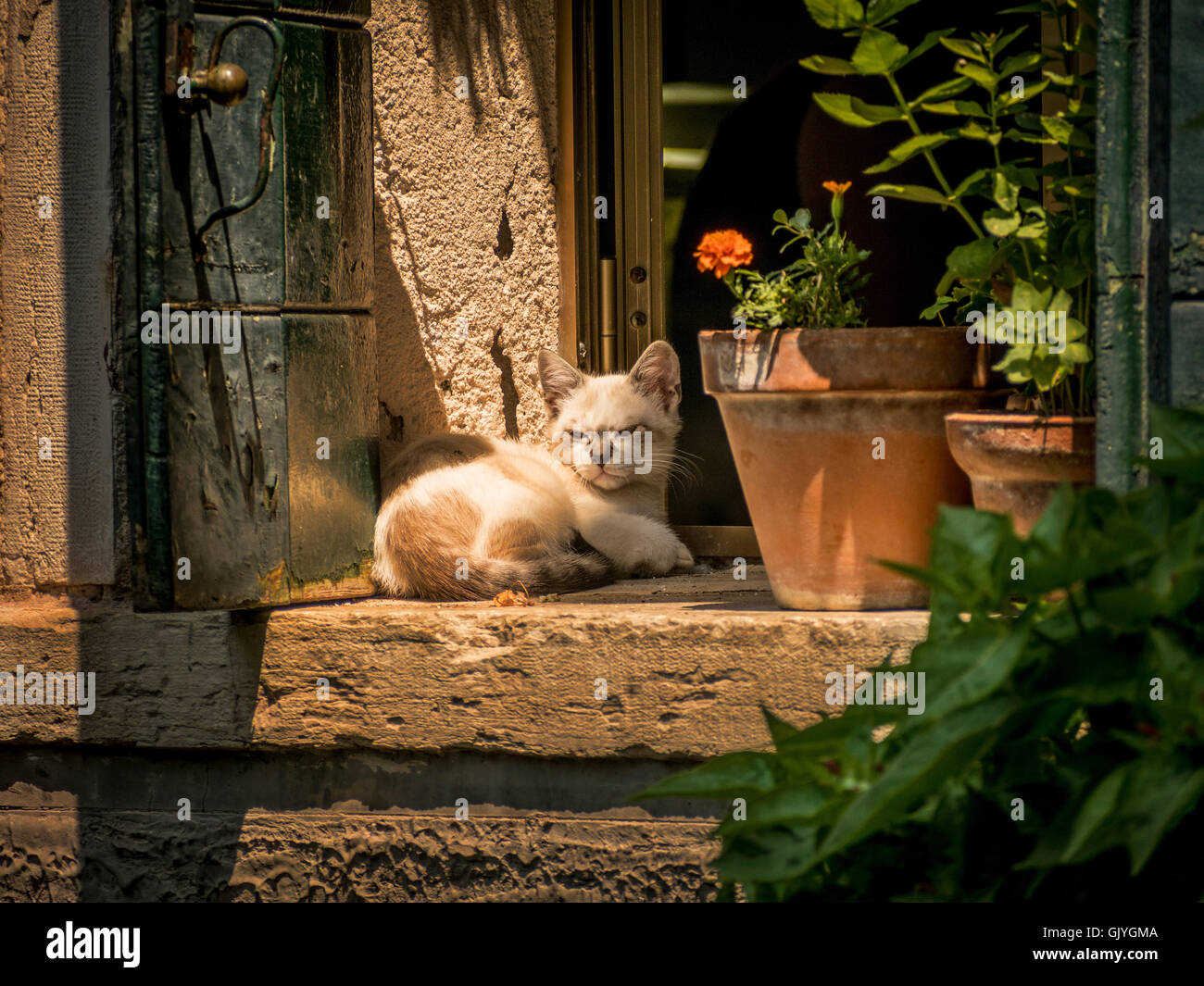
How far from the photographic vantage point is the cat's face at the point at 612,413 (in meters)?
3.53

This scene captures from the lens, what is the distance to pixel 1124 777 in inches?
28.0

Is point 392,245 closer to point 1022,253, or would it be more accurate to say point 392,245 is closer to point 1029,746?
point 1022,253

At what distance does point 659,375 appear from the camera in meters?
3.60

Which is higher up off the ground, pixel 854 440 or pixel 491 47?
pixel 491 47

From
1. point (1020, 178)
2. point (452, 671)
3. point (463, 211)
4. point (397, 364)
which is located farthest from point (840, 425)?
point (463, 211)

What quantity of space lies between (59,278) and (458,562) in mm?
1308

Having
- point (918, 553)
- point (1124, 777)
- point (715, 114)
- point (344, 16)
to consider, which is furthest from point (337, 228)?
point (1124, 777)

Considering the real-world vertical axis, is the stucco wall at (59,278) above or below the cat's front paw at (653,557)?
above

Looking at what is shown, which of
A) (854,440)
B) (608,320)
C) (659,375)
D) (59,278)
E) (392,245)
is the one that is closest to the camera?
(854,440)

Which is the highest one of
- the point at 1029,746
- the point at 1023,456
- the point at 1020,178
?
the point at 1020,178

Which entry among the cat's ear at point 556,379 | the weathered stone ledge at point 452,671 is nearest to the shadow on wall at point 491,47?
the cat's ear at point 556,379

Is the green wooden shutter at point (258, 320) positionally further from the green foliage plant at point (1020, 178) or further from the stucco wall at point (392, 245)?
the green foliage plant at point (1020, 178)

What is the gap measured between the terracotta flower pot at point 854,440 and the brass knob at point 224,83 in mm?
1189

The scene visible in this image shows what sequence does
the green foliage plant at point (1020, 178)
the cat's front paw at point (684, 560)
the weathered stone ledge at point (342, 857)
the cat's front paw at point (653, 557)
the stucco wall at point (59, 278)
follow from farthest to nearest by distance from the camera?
the cat's front paw at point (684, 560) → the cat's front paw at point (653, 557) → the stucco wall at point (59, 278) → the weathered stone ledge at point (342, 857) → the green foliage plant at point (1020, 178)
